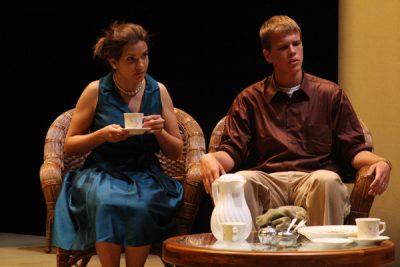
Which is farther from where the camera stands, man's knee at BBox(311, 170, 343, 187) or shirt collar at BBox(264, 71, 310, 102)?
shirt collar at BBox(264, 71, 310, 102)

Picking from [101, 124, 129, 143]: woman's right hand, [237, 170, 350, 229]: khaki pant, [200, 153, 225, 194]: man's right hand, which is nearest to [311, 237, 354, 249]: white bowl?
[237, 170, 350, 229]: khaki pant

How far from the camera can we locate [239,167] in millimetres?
3871

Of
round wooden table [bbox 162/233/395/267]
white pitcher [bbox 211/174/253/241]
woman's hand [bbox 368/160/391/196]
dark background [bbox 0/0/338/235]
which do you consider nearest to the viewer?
round wooden table [bbox 162/233/395/267]

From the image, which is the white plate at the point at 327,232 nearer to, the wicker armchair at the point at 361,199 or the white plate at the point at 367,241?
the white plate at the point at 367,241

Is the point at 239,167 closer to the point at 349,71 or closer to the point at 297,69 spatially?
the point at 297,69

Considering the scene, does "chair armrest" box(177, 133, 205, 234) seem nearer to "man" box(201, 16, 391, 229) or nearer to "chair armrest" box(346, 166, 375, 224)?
"man" box(201, 16, 391, 229)

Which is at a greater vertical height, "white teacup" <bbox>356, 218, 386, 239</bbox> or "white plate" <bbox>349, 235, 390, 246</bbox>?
"white teacup" <bbox>356, 218, 386, 239</bbox>

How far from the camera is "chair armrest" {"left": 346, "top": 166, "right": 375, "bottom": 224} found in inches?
132

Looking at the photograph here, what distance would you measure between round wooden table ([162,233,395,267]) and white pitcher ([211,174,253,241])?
21 cm

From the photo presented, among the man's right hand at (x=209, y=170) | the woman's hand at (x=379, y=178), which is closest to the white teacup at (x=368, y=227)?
the woman's hand at (x=379, y=178)

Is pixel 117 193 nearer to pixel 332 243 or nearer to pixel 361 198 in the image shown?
pixel 361 198

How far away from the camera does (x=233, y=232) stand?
2752mm

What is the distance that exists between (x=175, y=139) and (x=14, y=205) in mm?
3656

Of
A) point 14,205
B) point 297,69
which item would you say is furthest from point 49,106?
point 297,69
